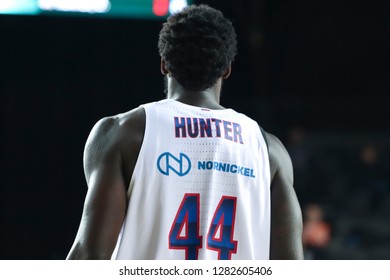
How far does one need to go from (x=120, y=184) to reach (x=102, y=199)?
8 cm

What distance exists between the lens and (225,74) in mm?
2783

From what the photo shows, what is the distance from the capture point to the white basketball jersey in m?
2.54

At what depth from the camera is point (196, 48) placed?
268cm

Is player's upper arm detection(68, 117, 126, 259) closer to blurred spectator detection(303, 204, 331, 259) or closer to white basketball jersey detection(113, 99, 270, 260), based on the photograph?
white basketball jersey detection(113, 99, 270, 260)

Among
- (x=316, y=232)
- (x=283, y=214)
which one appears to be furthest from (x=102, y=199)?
(x=316, y=232)

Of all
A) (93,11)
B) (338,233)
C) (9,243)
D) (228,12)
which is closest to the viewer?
(93,11)

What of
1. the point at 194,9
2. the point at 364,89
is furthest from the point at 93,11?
the point at 364,89

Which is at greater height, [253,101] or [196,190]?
[253,101]

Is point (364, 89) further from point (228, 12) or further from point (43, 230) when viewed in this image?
point (43, 230)

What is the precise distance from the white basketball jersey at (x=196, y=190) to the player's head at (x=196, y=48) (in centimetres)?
10

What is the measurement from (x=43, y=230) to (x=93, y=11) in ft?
13.9

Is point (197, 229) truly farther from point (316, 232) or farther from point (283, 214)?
point (316, 232)

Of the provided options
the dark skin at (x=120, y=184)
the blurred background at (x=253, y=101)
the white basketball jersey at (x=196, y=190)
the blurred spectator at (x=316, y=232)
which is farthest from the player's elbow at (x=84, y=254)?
the blurred background at (x=253, y=101)

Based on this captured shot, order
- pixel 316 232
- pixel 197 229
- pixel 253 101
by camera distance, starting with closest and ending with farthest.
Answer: pixel 197 229 → pixel 316 232 → pixel 253 101
